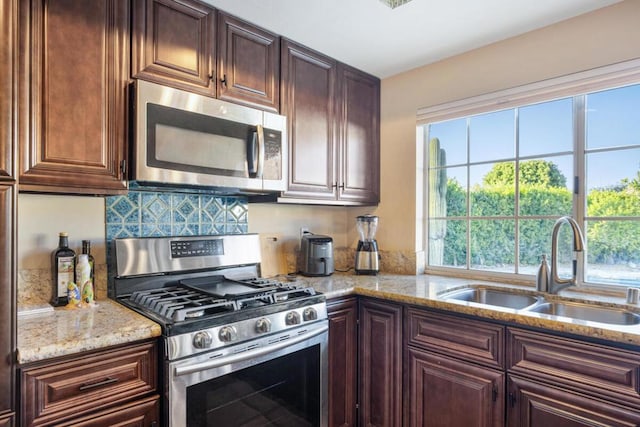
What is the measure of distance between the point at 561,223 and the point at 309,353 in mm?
1416

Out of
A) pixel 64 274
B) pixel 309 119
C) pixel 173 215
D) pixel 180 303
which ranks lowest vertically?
pixel 180 303

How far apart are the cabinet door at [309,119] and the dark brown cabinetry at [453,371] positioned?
3.07ft

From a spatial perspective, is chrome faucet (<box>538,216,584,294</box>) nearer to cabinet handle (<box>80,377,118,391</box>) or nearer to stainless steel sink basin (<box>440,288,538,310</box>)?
stainless steel sink basin (<box>440,288,538,310</box>)

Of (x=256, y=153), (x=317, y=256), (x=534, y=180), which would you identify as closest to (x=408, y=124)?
(x=534, y=180)

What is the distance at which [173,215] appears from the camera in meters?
2.00

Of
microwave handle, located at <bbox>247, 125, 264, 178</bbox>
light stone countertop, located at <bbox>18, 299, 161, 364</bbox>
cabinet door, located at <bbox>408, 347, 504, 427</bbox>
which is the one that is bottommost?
cabinet door, located at <bbox>408, 347, 504, 427</bbox>

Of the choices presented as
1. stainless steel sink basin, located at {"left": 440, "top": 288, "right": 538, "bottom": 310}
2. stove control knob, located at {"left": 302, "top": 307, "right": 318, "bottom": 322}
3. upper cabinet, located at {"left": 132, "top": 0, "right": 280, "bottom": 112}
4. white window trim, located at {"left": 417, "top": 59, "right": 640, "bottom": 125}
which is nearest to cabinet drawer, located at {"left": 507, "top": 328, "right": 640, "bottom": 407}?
stainless steel sink basin, located at {"left": 440, "top": 288, "right": 538, "bottom": 310}

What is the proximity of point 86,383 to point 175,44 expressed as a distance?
55.4 inches

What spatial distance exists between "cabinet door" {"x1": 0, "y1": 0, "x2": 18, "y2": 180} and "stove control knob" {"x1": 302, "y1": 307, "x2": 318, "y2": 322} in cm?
121

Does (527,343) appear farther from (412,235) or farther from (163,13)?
(163,13)

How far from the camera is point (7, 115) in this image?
Result: 3.62 ft

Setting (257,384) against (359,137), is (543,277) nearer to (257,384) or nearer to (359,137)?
(359,137)

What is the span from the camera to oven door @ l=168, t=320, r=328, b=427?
135cm

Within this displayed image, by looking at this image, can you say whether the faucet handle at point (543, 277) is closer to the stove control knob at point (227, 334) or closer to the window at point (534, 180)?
the window at point (534, 180)
